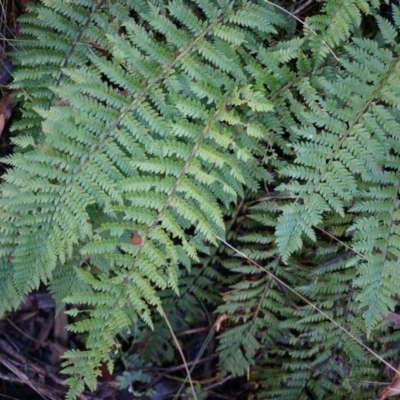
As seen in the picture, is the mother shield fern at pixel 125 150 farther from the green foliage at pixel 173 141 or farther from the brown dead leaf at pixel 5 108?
the brown dead leaf at pixel 5 108

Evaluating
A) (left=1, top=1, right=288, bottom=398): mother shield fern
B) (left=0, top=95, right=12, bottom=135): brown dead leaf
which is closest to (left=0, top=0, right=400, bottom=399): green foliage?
(left=1, top=1, right=288, bottom=398): mother shield fern

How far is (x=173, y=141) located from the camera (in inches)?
89.2

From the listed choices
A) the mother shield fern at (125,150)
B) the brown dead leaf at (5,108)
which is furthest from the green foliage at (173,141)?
the brown dead leaf at (5,108)

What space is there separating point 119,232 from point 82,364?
61 cm

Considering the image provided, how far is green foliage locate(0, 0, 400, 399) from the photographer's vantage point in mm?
2275

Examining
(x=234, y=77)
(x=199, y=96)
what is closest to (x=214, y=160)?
Answer: (x=199, y=96)

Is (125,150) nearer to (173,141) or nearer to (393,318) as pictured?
(173,141)

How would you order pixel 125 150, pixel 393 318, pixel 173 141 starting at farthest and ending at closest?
pixel 393 318 → pixel 125 150 → pixel 173 141

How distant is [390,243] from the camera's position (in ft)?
7.89

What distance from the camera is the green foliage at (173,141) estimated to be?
2275 millimetres

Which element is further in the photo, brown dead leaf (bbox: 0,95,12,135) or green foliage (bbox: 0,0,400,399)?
brown dead leaf (bbox: 0,95,12,135)

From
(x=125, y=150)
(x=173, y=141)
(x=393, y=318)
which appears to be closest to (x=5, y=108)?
(x=125, y=150)

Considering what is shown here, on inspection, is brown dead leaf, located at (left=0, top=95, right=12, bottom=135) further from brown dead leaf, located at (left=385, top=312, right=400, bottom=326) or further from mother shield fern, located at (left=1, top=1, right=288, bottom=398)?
brown dead leaf, located at (left=385, top=312, right=400, bottom=326)

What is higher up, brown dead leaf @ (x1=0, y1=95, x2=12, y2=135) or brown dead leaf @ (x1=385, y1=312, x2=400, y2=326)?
brown dead leaf @ (x1=0, y1=95, x2=12, y2=135)
